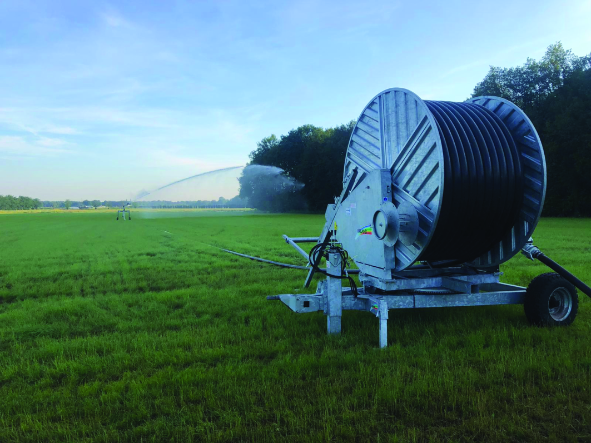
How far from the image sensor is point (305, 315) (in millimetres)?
7039

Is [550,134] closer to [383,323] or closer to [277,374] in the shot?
[383,323]

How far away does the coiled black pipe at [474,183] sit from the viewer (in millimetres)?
5305

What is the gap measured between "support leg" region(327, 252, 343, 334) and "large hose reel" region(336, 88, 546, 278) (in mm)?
635

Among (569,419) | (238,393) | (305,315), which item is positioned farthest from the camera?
(305,315)

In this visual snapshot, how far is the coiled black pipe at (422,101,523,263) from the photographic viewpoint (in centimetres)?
530

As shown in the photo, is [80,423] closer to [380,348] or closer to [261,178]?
[380,348]

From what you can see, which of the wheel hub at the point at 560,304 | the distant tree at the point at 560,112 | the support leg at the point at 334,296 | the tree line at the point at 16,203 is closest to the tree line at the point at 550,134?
the distant tree at the point at 560,112

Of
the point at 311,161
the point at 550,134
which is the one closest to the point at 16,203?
the point at 311,161

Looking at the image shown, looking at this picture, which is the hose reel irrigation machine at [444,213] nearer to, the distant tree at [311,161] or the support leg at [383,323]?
the support leg at [383,323]

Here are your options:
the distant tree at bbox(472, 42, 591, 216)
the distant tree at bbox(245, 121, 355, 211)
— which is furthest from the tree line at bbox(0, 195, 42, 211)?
the distant tree at bbox(472, 42, 591, 216)

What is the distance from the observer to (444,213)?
530 cm

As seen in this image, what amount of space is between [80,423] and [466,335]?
14.9 feet

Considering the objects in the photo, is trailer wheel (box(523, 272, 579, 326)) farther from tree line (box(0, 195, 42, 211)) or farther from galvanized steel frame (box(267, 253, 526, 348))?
tree line (box(0, 195, 42, 211))

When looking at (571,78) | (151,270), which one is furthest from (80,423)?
(571,78)
